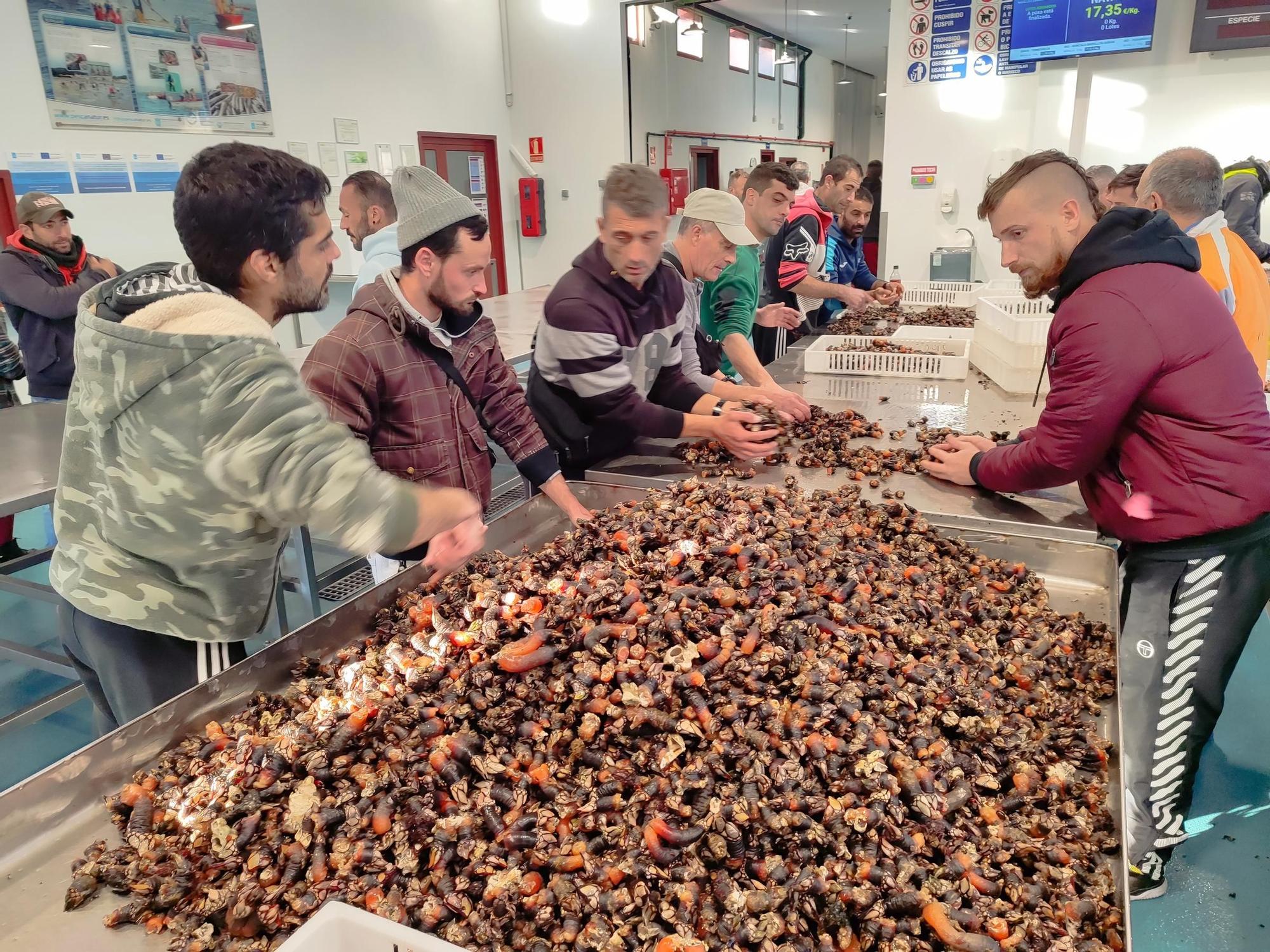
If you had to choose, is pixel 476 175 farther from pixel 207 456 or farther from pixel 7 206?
pixel 207 456

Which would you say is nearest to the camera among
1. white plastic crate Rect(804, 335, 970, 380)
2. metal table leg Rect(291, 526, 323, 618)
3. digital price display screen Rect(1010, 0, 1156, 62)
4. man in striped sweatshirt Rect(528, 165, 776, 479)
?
man in striped sweatshirt Rect(528, 165, 776, 479)

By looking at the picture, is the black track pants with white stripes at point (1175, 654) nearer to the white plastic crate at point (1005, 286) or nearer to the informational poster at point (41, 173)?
the white plastic crate at point (1005, 286)

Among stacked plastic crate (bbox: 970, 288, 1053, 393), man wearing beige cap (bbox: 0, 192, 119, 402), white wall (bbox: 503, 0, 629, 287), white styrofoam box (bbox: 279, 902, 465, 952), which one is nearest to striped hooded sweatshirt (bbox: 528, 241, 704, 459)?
stacked plastic crate (bbox: 970, 288, 1053, 393)

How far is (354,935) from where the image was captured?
94cm

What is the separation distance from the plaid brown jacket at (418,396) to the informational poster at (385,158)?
6.23 metres

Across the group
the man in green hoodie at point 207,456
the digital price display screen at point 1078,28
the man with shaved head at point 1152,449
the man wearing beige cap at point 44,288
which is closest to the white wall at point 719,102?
the digital price display screen at point 1078,28

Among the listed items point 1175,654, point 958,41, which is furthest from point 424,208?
point 958,41

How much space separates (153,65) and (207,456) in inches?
241

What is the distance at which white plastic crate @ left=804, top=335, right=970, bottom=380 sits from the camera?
12.4ft

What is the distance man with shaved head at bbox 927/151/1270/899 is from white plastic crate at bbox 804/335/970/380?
1.60m

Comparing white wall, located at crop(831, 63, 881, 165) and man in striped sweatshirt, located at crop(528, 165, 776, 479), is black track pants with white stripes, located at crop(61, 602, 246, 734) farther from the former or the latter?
white wall, located at crop(831, 63, 881, 165)

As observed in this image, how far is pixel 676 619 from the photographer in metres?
1.49

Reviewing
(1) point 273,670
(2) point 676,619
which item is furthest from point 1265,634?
(1) point 273,670

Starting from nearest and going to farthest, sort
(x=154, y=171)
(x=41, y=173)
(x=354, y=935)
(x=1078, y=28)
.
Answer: (x=354, y=935) → (x=41, y=173) → (x=154, y=171) → (x=1078, y=28)
